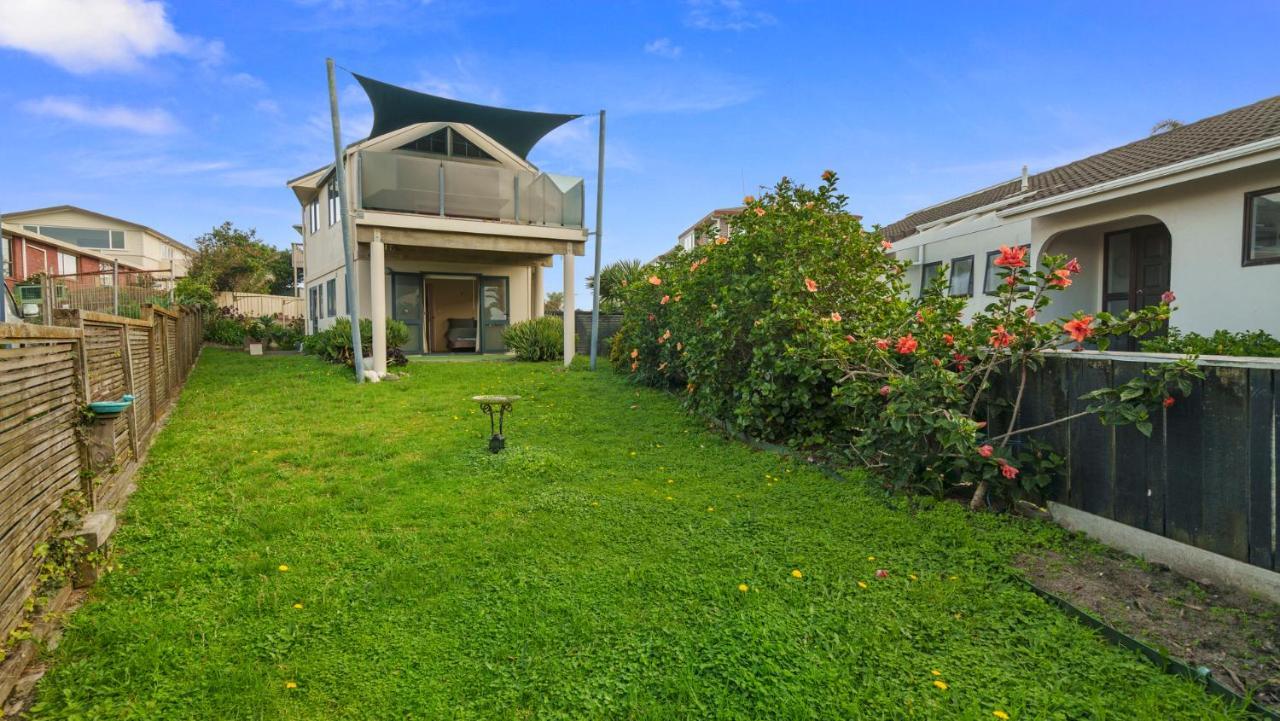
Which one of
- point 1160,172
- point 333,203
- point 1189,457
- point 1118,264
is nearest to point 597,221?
point 333,203

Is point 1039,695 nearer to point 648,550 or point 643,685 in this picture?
point 643,685

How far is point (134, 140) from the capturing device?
15852mm

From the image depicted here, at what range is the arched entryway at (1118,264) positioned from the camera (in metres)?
9.37

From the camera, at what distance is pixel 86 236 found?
32719 millimetres

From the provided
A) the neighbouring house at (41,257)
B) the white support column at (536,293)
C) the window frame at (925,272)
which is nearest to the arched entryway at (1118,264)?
the window frame at (925,272)

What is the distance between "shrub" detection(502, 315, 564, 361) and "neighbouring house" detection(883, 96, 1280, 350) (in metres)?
8.76

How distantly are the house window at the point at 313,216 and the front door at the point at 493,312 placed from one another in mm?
5162

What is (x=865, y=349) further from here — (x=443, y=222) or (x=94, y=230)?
(x=94, y=230)

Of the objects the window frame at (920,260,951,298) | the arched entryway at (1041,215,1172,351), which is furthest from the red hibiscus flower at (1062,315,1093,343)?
the window frame at (920,260,951,298)

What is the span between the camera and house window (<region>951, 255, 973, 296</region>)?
43.2 feet

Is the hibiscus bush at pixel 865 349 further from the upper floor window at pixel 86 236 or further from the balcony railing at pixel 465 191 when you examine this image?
the upper floor window at pixel 86 236

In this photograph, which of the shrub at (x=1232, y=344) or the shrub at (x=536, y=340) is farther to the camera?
the shrub at (x=536, y=340)

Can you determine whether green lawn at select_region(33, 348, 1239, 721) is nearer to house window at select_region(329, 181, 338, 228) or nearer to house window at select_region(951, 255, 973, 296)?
house window at select_region(951, 255, 973, 296)

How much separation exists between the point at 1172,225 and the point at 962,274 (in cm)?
521
